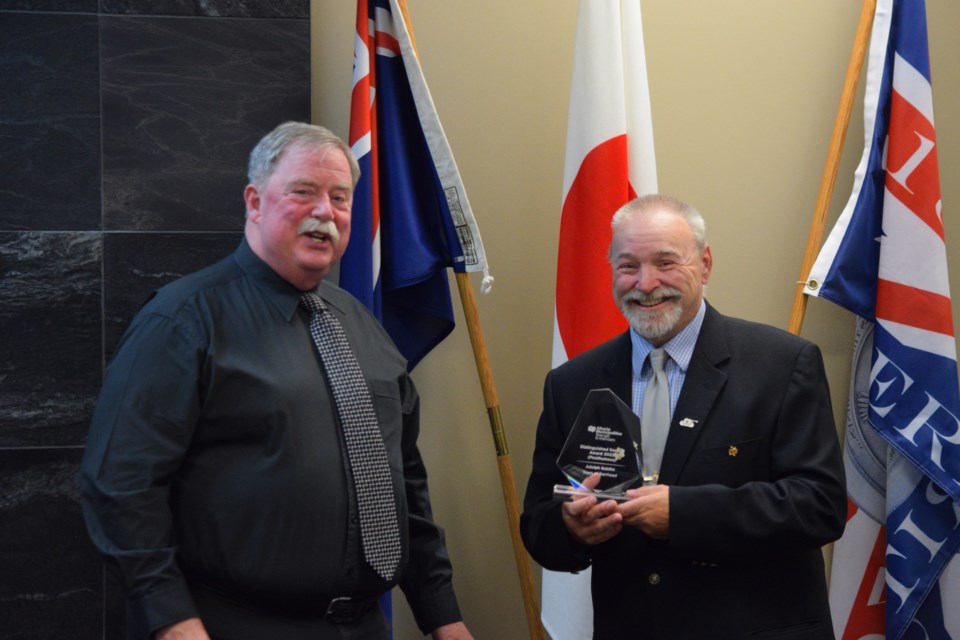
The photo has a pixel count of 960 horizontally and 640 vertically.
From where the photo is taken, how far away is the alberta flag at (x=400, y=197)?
2.92 meters

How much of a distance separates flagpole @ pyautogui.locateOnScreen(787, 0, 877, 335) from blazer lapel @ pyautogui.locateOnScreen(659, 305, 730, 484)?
1078 millimetres

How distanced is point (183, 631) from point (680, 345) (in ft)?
3.60

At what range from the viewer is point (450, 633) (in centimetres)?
221

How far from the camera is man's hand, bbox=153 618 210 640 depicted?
173 centimetres

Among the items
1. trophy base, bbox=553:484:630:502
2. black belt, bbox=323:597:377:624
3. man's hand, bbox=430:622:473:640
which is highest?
trophy base, bbox=553:484:630:502

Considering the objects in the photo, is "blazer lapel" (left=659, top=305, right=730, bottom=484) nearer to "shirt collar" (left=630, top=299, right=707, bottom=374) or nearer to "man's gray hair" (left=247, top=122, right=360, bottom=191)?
"shirt collar" (left=630, top=299, right=707, bottom=374)

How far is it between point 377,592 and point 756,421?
81cm

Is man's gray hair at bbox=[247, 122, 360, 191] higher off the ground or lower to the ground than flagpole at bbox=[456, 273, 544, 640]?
higher

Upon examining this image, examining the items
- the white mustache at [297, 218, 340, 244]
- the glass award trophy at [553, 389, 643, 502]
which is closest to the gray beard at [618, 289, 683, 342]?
the glass award trophy at [553, 389, 643, 502]

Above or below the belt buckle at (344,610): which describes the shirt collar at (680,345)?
above

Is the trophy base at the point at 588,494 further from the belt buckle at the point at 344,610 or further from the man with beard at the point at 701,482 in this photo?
the belt buckle at the point at 344,610

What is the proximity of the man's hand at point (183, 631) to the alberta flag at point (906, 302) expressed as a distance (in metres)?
1.99

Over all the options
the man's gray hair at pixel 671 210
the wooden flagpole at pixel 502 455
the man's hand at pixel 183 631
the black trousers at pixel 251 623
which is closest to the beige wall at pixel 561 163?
the wooden flagpole at pixel 502 455

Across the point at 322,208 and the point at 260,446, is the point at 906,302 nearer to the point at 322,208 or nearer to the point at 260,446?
the point at 322,208
